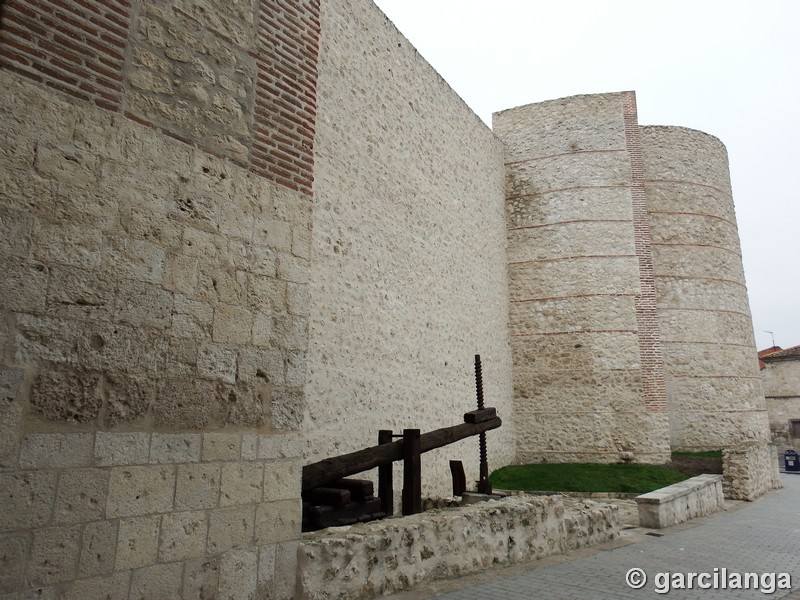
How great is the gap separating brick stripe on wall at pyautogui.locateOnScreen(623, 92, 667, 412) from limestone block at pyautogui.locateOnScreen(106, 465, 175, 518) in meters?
11.4

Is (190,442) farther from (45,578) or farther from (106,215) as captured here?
(106,215)

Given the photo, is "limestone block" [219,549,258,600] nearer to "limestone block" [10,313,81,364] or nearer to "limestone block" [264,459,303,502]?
"limestone block" [264,459,303,502]

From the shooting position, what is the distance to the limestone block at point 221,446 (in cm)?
272

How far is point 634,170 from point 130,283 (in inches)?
510

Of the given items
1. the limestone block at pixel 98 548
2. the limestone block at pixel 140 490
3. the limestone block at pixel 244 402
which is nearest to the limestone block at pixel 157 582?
the limestone block at pixel 98 548

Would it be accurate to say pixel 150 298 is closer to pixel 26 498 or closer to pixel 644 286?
pixel 26 498

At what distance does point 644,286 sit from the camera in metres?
12.5

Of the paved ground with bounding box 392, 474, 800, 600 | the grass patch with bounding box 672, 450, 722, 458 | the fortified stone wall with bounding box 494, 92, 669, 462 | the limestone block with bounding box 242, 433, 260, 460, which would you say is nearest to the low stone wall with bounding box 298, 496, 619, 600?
the paved ground with bounding box 392, 474, 800, 600

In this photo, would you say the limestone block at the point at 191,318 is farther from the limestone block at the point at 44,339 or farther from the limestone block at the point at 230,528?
the limestone block at the point at 230,528

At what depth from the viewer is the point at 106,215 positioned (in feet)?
8.05

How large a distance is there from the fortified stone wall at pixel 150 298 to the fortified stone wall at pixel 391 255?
3.26m

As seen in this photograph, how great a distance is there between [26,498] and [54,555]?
251 mm

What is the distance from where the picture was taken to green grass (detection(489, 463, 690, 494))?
959 centimetres

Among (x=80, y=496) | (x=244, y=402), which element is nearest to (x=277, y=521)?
(x=244, y=402)
